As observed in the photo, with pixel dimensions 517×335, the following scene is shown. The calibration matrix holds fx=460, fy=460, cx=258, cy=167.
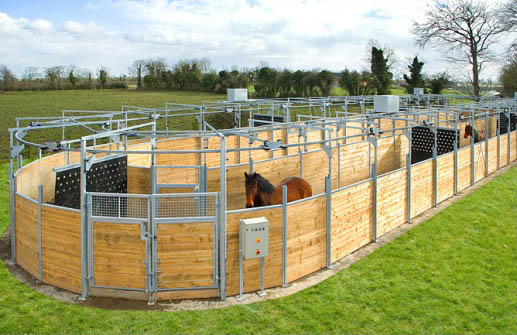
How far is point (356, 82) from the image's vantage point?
43469 millimetres

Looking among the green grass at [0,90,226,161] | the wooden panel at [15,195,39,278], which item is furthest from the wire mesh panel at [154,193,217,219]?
the green grass at [0,90,226,161]

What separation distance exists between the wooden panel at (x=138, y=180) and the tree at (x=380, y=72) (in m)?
36.7

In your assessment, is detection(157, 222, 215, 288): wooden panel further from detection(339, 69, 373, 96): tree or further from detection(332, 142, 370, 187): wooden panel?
detection(339, 69, 373, 96): tree

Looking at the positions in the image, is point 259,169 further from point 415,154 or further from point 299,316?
point 415,154

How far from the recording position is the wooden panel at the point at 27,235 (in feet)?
27.9

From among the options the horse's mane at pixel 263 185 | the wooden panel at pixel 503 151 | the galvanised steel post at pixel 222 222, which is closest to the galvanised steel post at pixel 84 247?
the galvanised steel post at pixel 222 222

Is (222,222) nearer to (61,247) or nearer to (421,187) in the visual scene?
(61,247)

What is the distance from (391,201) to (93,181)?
22.9 ft

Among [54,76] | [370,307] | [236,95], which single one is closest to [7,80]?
[54,76]

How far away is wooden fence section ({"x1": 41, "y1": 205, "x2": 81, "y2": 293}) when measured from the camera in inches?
309

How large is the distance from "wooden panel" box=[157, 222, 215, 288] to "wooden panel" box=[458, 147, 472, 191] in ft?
34.7

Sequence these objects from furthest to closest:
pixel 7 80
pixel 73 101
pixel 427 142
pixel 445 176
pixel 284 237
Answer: pixel 7 80, pixel 73 101, pixel 427 142, pixel 445 176, pixel 284 237

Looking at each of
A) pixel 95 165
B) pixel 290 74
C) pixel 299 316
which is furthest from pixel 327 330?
pixel 290 74

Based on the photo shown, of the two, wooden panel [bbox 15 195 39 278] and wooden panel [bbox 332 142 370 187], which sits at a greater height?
wooden panel [bbox 332 142 370 187]
